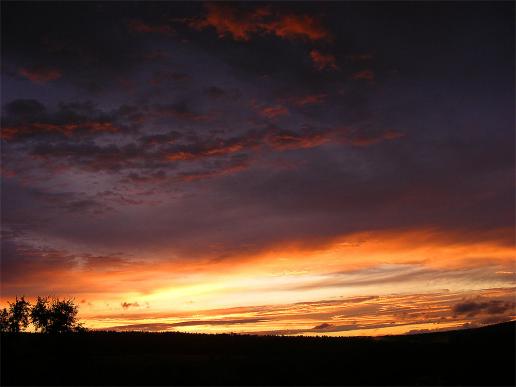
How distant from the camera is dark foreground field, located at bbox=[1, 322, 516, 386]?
59906mm

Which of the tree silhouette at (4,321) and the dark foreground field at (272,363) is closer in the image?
the dark foreground field at (272,363)

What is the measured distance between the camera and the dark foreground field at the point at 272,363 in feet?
197

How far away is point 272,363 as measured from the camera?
71188 millimetres

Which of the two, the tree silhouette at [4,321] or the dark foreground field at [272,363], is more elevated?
the tree silhouette at [4,321]

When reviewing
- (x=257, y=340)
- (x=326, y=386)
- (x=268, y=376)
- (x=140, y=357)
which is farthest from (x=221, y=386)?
(x=257, y=340)

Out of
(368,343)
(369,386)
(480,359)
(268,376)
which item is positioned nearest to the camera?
(369,386)

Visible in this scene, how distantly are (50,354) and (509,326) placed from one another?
9022 centimetres

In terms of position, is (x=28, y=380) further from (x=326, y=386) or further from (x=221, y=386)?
(x=326, y=386)

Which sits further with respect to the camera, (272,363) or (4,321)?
(4,321)

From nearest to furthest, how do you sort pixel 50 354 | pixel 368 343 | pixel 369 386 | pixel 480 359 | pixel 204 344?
pixel 369 386 < pixel 480 359 < pixel 50 354 < pixel 368 343 < pixel 204 344

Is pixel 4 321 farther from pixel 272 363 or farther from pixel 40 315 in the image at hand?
pixel 272 363

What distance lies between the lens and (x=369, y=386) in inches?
2219

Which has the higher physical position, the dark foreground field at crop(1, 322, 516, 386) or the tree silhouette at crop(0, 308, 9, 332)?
the tree silhouette at crop(0, 308, 9, 332)

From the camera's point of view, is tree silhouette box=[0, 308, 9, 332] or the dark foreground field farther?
tree silhouette box=[0, 308, 9, 332]
